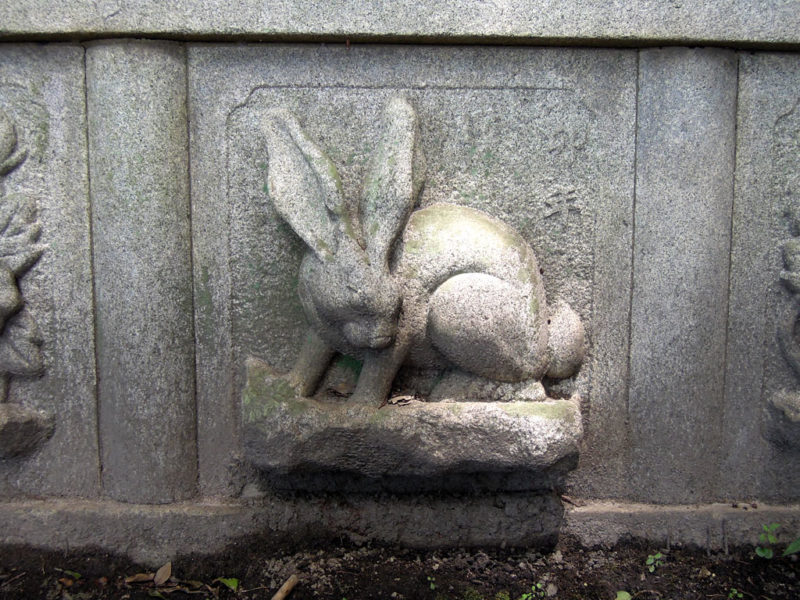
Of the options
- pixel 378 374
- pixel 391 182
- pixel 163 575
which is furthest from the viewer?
pixel 163 575

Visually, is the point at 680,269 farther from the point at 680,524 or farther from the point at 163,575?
the point at 163,575

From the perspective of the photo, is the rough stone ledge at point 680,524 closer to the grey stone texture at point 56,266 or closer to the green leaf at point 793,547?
the green leaf at point 793,547

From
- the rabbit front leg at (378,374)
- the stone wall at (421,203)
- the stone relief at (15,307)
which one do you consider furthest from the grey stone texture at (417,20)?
the rabbit front leg at (378,374)

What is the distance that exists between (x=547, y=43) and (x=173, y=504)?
202 cm

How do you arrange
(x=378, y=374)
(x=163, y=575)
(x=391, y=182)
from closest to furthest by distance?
(x=391, y=182) → (x=378, y=374) → (x=163, y=575)

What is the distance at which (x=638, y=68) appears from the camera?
197cm

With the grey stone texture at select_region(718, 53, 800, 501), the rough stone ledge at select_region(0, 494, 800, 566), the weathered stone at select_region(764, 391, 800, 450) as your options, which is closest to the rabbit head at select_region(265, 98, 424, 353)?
the rough stone ledge at select_region(0, 494, 800, 566)

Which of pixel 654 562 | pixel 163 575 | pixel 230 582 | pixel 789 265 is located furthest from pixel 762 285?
pixel 163 575

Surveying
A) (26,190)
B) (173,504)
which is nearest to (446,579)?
(173,504)

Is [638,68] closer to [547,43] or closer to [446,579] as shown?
[547,43]

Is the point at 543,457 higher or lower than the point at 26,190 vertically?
lower

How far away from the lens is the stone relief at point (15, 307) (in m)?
1.97

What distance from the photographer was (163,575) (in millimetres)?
2016

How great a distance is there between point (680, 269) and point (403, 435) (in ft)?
3.59
